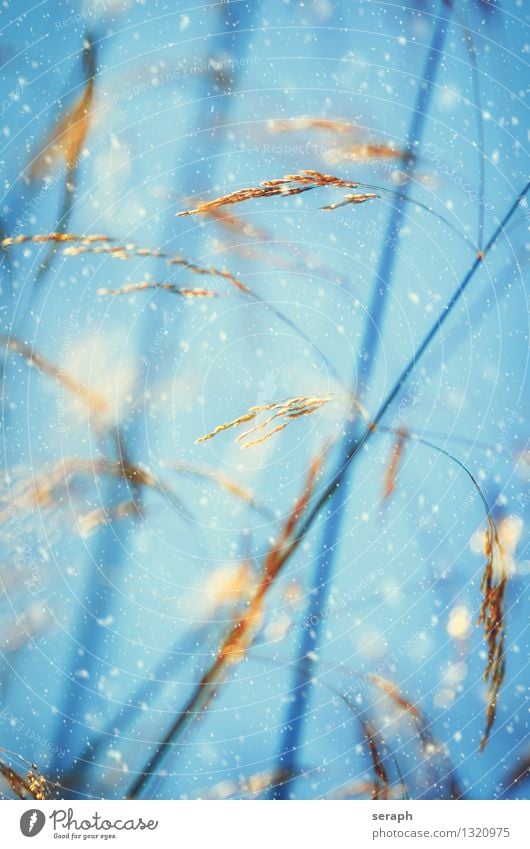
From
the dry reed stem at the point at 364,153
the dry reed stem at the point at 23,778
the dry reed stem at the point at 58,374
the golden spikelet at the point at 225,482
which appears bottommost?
the dry reed stem at the point at 23,778

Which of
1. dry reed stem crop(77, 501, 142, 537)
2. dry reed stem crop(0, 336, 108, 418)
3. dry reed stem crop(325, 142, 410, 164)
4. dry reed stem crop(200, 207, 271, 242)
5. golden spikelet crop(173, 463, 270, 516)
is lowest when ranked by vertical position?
dry reed stem crop(77, 501, 142, 537)

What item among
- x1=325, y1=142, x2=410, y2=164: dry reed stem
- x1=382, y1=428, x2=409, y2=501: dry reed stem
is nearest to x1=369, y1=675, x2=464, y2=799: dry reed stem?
x1=382, y1=428, x2=409, y2=501: dry reed stem

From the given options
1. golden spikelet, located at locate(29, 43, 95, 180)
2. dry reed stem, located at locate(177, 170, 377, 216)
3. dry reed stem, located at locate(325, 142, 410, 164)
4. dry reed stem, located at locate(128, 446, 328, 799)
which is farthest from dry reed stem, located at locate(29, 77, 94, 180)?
dry reed stem, located at locate(128, 446, 328, 799)

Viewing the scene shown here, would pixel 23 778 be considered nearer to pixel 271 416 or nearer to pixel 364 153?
pixel 271 416

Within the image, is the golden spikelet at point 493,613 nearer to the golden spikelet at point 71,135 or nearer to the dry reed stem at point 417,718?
the dry reed stem at point 417,718

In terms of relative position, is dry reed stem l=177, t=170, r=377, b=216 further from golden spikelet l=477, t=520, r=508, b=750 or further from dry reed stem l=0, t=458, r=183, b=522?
golden spikelet l=477, t=520, r=508, b=750

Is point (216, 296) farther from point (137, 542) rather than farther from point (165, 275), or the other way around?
point (137, 542)

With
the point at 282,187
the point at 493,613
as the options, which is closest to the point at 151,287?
the point at 282,187

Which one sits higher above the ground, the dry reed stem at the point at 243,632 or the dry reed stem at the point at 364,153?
the dry reed stem at the point at 364,153

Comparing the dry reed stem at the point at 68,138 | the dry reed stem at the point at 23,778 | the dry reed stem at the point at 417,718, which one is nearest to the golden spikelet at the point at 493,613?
the dry reed stem at the point at 417,718

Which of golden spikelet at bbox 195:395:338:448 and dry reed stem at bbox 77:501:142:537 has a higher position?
golden spikelet at bbox 195:395:338:448
